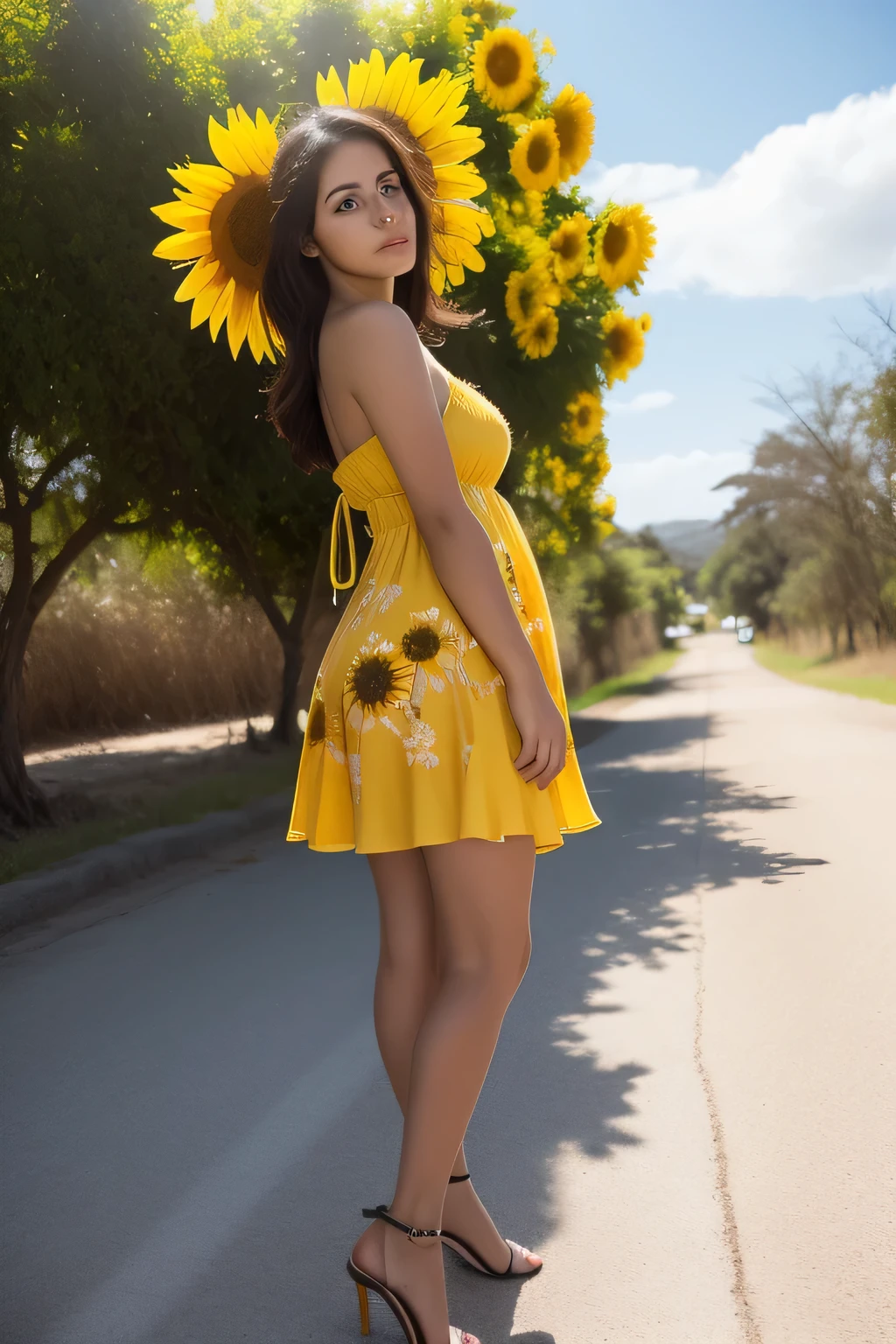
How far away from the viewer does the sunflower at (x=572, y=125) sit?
23.1 ft

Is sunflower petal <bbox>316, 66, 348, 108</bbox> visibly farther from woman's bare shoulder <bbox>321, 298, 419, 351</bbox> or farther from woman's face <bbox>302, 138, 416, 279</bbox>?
woman's bare shoulder <bbox>321, 298, 419, 351</bbox>

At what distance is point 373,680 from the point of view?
203cm

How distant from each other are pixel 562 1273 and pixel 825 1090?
1.23 m

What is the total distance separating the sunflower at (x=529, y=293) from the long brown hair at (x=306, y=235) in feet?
17.6

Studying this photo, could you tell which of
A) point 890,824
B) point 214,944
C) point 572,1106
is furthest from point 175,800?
point 572,1106

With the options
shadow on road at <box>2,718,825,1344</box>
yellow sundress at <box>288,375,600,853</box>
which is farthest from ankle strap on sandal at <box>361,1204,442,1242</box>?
yellow sundress at <box>288,375,600,853</box>

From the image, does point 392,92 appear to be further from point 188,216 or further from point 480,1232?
point 480,1232

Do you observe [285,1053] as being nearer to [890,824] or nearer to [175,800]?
[890,824]

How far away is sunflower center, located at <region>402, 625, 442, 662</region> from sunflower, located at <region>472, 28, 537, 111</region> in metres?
5.98

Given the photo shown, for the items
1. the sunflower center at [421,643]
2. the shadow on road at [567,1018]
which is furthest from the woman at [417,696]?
the shadow on road at [567,1018]

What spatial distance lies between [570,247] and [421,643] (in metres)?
5.91

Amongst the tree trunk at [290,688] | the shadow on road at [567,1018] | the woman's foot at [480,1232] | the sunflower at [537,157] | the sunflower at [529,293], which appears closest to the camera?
the woman's foot at [480,1232]

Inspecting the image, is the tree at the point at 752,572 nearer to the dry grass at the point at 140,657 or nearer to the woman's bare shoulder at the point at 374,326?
the dry grass at the point at 140,657

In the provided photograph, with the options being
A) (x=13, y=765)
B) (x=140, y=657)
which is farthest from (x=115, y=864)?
(x=140, y=657)
